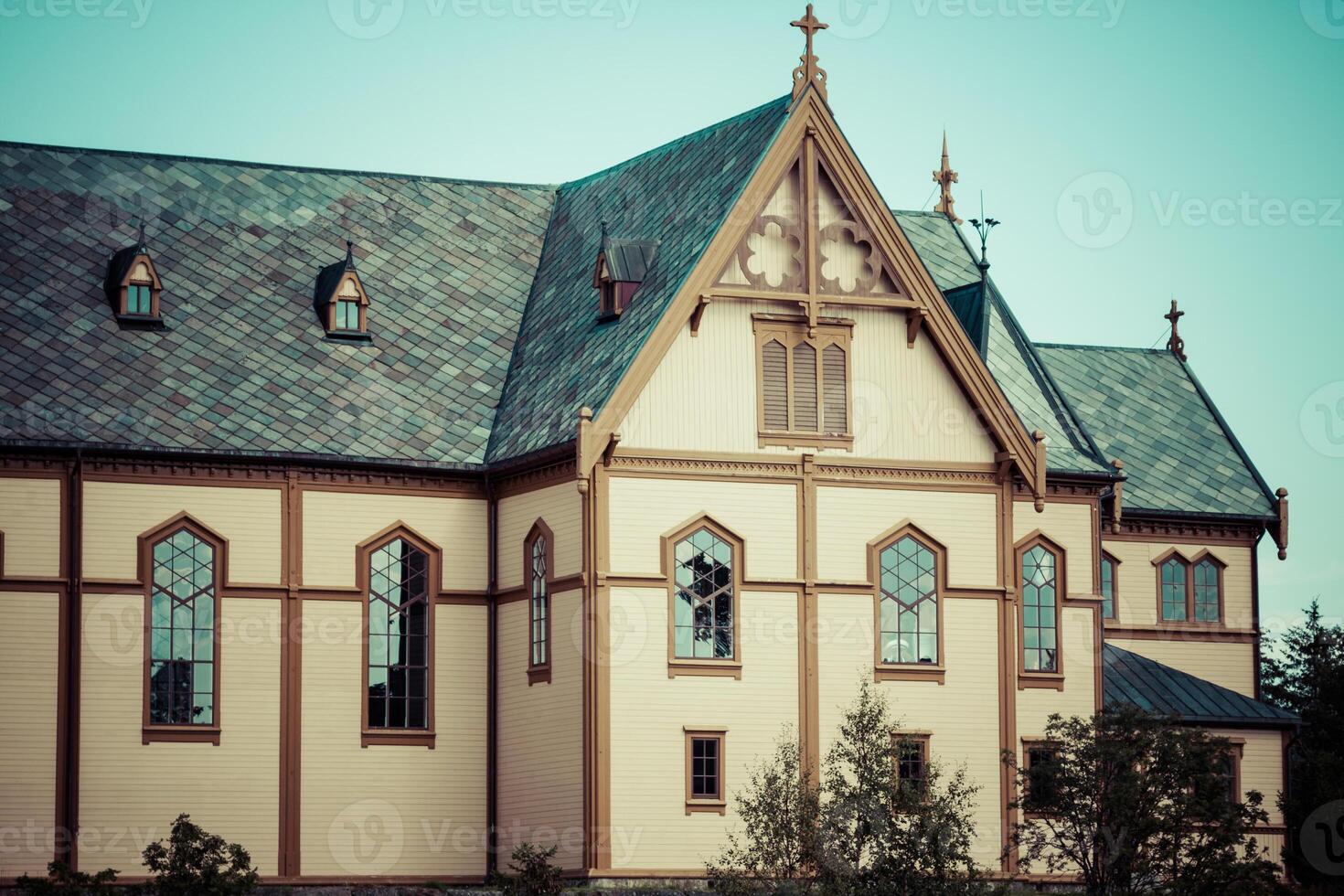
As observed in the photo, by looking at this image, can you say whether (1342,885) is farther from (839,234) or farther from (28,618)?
(28,618)

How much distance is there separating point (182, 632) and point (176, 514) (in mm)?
2177

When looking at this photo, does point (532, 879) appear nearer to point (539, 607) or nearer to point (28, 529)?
point (539, 607)

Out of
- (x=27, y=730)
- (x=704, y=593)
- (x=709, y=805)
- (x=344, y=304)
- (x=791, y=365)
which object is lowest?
(x=709, y=805)

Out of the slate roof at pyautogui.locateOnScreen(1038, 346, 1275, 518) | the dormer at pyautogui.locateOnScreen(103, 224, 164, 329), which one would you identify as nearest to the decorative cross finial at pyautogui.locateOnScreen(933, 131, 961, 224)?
the slate roof at pyautogui.locateOnScreen(1038, 346, 1275, 518)

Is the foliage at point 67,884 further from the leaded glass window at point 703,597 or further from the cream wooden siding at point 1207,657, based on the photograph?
the cream wooden siding at point 1207,657

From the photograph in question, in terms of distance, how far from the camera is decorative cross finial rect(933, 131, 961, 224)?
5581cm

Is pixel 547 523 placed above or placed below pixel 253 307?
below

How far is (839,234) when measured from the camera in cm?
4428

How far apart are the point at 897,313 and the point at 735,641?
7171 mm

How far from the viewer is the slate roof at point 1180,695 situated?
51.0 meters

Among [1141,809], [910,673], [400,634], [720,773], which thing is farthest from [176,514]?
[1141,809]

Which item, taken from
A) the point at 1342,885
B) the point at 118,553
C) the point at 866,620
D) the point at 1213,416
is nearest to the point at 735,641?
the point at 866,620

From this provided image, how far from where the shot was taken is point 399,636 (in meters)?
45.0

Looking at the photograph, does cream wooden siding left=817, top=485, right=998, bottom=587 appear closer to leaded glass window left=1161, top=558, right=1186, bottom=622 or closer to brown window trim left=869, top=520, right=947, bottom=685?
brown window trim left=869, top=520, right=947, bottom=685
